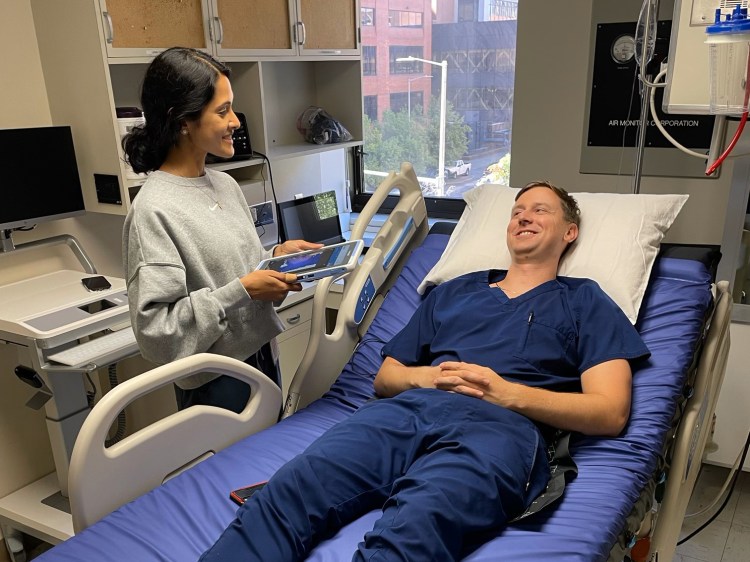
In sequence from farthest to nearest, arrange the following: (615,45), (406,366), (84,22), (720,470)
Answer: (720,470), (615,45), (84,22), (406,366)

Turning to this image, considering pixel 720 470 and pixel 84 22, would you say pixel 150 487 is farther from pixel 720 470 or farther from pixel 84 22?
pixel 720 470

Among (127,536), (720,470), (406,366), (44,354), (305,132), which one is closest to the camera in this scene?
(127,536)

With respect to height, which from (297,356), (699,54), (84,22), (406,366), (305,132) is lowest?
(297,356)

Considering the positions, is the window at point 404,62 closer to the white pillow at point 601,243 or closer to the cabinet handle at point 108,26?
the white pillow at point 601,243

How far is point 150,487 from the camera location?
144cm

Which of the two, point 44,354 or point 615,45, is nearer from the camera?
point 44,354

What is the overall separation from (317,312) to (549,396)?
2.23 ft

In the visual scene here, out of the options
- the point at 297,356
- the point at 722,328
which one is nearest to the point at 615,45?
the point at 722,328

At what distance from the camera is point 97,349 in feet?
6.33

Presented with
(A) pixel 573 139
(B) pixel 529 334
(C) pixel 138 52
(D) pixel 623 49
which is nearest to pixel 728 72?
(B) pixel 529 334

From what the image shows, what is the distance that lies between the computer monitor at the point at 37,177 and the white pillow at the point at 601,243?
1.30m

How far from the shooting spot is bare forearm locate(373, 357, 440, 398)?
62.5 inches

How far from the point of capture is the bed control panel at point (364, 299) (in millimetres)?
1948

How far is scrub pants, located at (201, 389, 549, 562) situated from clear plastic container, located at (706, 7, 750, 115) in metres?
0.86
